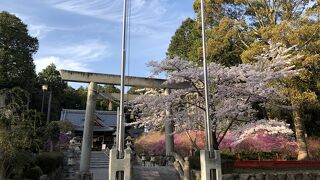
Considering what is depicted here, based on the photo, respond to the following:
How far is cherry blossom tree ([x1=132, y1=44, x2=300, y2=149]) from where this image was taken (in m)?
17.2

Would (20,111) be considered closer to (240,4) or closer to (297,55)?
(297,55)

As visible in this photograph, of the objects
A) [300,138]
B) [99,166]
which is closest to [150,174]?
[99,166]

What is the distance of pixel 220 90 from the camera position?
17406 mm

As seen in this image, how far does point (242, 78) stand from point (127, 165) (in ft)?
29.8

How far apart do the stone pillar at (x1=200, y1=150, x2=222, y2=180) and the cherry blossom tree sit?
5841 mm

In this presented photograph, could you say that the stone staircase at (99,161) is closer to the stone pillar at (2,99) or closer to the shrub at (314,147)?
the stone pillar at (2,99)

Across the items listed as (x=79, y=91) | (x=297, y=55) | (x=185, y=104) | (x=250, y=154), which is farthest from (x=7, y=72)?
(x=79, y=91)

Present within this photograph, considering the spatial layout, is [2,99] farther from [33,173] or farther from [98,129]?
[98,129]

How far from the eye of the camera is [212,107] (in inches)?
700

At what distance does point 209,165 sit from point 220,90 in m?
7.25

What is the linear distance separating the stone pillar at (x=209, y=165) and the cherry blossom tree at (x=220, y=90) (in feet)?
19.2

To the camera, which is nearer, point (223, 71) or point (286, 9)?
point (223, 71)

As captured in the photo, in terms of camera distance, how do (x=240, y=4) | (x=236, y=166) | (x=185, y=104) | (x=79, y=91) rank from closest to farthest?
(x=236, y=166) → (x=185, y=104) → (x=240, y=4) → (x=79, y=91)

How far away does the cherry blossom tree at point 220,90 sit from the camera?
1716cm
